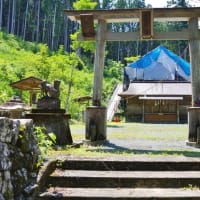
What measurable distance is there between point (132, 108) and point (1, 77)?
9.58m

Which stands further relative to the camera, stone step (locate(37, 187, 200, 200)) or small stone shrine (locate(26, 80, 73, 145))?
small stone shrine (locate(26, 80, 73, 145))

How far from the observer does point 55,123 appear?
763 cm

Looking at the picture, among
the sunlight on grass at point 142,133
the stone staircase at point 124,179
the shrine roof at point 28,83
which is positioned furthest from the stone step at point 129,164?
the shrine roof at point 28,83

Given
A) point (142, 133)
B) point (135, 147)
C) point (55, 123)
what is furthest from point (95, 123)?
point (142, 133)

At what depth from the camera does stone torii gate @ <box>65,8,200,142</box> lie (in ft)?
28.9

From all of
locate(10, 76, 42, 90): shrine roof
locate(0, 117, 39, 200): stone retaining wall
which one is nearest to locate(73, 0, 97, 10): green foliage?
locate(10, 76, 42, 90): shrine roof

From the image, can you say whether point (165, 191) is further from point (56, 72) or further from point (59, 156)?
point (56, 72)

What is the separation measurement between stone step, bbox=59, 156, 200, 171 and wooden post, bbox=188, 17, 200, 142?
10.2 ft

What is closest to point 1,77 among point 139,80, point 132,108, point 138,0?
point 132,108

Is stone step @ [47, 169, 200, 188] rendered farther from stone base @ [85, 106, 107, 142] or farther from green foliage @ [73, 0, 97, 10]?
green foliage @ [73, 0, 97, 10]

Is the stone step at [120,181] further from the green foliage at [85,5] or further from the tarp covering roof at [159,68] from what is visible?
the tarp covering roof at [159,68]

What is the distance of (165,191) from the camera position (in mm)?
4832

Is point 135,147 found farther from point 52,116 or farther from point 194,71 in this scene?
point 194,71

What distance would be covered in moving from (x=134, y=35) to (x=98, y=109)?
221 cm
